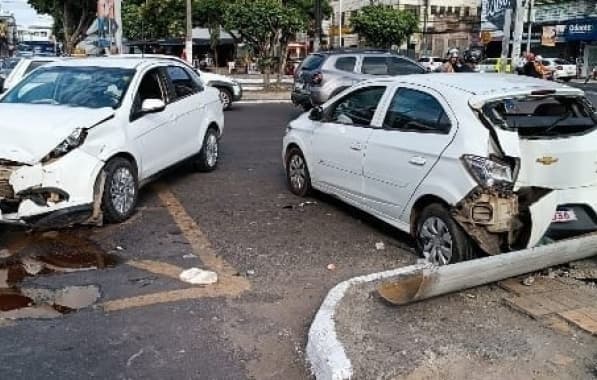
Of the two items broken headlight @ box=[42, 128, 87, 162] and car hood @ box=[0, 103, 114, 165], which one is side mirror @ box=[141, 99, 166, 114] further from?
broken headlight @ box=[42, 128, 87, 162]

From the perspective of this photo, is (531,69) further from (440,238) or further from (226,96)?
(440,238)

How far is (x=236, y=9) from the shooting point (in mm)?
27844

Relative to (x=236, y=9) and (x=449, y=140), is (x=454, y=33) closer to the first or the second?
(x=236, y=9)

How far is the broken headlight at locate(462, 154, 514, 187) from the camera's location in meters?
4.92

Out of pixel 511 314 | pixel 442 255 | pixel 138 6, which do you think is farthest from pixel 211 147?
pixel 138 6

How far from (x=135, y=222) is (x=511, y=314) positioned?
13.3ft

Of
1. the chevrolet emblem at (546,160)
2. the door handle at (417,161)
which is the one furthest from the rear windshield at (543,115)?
the door handle at (417,161)

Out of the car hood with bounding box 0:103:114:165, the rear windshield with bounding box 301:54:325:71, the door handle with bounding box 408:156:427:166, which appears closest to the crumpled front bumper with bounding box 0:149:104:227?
the car hood with bounding box 0:103:114:165

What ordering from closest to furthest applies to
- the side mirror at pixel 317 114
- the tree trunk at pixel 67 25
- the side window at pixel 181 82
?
the side mirror at pixel 317 114, the side window at pixel 181 82, the tree trunk at pixel 67 25

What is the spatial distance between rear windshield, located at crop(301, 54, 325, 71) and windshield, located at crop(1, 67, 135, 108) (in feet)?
30.7

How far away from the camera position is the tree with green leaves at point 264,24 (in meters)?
27.5

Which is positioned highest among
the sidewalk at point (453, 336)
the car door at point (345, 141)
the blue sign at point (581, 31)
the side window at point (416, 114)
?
the blue sign at point (581, 31)

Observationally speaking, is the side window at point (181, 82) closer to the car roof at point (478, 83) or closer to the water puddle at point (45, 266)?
the water puddle at point (45, 266)

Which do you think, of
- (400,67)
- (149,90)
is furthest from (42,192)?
(400,67)
